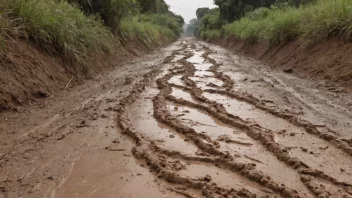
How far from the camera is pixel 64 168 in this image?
2324 millimetres

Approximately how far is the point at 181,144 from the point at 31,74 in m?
2.74

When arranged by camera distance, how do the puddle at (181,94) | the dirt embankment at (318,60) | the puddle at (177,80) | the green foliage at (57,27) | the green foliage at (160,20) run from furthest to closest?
the green foliage at (160,20), the puddle at (177,80), the dirt embankment at (318,60), the green foliage at (57,27), the puddle at (181,94)

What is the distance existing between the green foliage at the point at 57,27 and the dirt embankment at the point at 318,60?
4.14 m

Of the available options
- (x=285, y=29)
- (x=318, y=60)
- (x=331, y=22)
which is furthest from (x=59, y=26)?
(x=285, y=29)

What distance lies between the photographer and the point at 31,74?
14.6 feet

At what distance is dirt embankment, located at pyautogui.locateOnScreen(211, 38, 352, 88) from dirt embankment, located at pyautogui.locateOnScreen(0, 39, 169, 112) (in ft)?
13.5

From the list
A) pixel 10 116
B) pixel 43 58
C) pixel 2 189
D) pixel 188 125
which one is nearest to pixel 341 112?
pixel 188 125

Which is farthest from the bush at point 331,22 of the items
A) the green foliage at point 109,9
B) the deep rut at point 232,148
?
the green foliage at point 109,9

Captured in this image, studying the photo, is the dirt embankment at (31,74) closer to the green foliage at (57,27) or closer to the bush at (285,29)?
the green foliage at (57,27)

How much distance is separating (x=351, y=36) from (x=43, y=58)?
17.2 feet

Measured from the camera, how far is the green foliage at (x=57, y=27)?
4.94m

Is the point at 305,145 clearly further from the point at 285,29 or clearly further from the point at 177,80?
the point at 285,29

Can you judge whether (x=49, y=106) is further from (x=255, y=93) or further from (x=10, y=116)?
(x=255, y=93)

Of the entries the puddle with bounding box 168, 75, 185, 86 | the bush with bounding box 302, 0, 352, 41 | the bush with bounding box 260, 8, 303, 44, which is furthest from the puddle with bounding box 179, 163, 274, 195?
the bush with bounding box 260, 8, 303, 44
